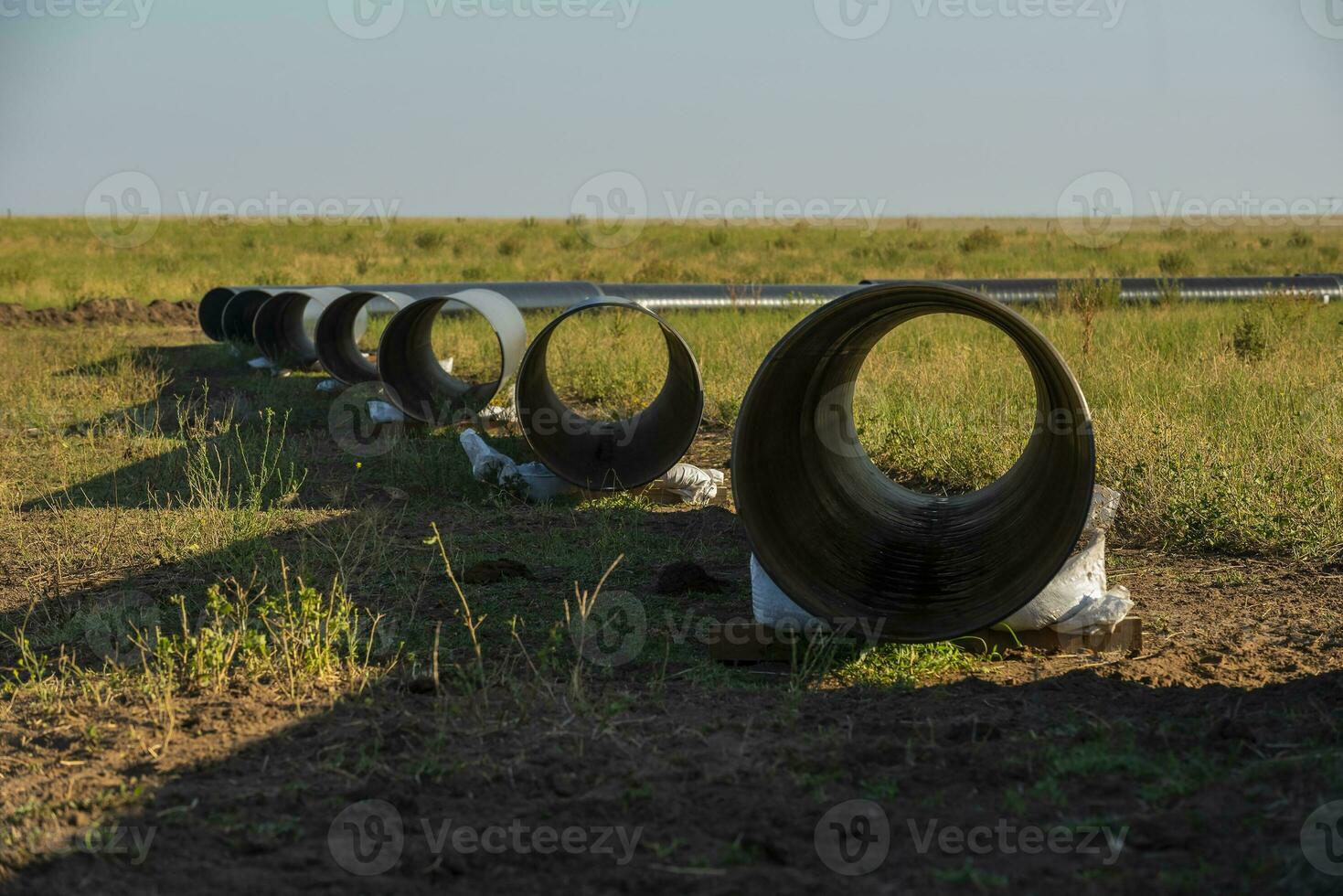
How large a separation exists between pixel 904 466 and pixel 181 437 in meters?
5.17

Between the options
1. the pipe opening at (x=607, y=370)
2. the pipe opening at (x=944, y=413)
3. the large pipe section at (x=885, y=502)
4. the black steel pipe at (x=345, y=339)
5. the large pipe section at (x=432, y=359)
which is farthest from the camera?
the black steel pipe at (x=345, y=339)

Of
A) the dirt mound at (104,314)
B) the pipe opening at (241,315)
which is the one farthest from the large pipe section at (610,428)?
the dirt mound at (104,314)

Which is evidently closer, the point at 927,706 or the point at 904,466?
the point at 927,706

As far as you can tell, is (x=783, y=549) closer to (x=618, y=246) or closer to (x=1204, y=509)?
(x=1204, y=509)

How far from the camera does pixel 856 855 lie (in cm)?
278

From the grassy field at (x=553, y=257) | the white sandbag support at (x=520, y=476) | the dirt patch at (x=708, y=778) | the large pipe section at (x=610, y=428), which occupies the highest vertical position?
the grassy field at (x=553, y=257)

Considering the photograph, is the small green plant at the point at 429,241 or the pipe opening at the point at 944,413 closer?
the pipe opening at the point at 944,413

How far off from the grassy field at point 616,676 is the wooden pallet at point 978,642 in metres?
0.09

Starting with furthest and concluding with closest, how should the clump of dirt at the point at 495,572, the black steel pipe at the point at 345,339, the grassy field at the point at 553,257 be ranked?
the grassy field at the point at 553,257, the black steel pipe at the point at 345,339, the clump of dirt at the point at 495,572

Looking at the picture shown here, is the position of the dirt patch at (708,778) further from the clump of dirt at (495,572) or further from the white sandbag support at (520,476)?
the white sandbag support at (520,476)

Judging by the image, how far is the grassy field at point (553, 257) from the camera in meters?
26.4

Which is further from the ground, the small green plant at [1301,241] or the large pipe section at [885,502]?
the small green plant at [1301,241]

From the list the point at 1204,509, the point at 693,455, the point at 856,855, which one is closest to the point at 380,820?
the point at 856,855

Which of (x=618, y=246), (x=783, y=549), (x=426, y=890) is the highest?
(x=618, y=246)
